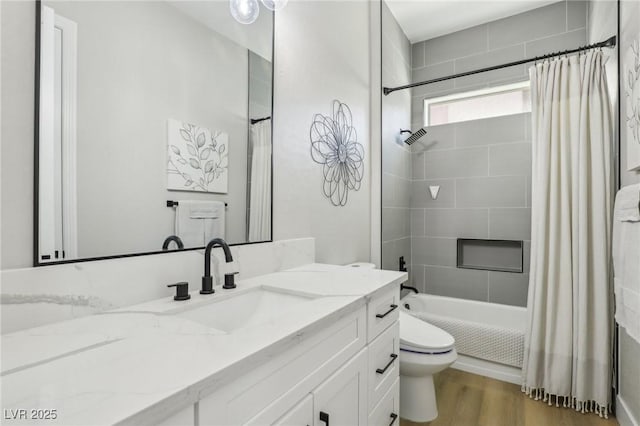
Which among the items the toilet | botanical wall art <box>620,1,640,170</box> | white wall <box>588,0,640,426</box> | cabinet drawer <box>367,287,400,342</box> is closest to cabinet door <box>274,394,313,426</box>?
cabinet drawer <box>367,287,400,342</box>

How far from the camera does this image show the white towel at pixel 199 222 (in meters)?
1.10

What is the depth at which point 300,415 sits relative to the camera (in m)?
0.79

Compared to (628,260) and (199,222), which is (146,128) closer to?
(199,222)

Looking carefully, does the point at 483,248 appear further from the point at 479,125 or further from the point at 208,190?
the point at 208,190

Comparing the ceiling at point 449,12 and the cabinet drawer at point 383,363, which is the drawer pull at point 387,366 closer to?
the cabinet drawer at point 383,363

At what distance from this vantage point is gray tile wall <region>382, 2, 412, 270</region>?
2641 millimetres

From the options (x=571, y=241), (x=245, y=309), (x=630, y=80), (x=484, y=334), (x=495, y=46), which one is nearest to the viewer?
(x=245, y=309)

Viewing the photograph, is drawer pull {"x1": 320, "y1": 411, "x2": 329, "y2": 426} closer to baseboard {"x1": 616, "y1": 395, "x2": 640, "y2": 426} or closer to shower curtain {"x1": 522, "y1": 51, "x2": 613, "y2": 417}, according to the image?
baseboard {"x1": 616, "y1": 395, "x2": 640, "y2": 426}

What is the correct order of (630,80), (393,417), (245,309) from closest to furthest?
(245,309) < (393,417) < (630,80)

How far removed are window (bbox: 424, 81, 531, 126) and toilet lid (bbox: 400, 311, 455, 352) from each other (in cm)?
212

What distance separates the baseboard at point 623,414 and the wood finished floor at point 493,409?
2.5 inches

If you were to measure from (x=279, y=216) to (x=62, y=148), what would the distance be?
35.4 inches

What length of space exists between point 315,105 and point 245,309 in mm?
1233

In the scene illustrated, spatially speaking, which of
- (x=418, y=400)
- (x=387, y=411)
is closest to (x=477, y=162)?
(x=418, y=400)
